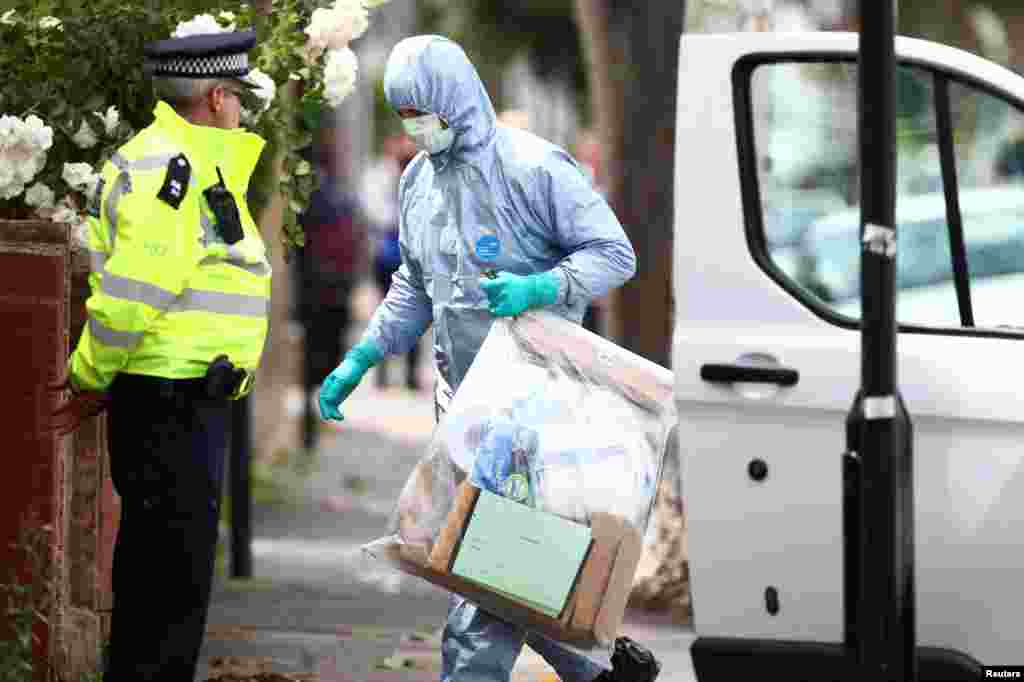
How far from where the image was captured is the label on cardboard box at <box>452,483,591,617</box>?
5.98 metres

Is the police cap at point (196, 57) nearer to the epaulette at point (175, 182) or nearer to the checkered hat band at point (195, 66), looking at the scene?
the checkered hat band at point (195, 66)

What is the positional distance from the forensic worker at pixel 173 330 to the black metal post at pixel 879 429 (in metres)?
1.46

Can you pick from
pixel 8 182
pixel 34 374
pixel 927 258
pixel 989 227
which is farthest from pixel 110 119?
pixel 989 227

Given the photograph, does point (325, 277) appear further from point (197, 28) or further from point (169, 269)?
point (169, 269)

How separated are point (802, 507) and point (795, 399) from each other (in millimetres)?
250

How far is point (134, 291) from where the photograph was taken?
5.59m

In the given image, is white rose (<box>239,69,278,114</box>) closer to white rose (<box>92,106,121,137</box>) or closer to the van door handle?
white rose (<box>92,106,121,137</box>)

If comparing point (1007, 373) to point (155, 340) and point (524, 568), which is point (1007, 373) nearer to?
point (524, 568)

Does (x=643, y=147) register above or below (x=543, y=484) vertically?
above

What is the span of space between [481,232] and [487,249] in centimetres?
5

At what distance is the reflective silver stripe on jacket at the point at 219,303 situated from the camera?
5.71 meters

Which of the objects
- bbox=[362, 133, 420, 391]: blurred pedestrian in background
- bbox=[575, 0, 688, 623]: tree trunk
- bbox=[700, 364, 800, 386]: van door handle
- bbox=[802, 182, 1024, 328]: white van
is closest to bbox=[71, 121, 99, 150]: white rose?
bbox=[700, 364, 800, 386]: van door handle

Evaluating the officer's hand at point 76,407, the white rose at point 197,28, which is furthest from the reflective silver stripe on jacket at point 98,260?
the white rose at point 197,28

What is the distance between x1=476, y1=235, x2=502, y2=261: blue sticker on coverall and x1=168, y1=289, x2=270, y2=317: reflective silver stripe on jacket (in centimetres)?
66
